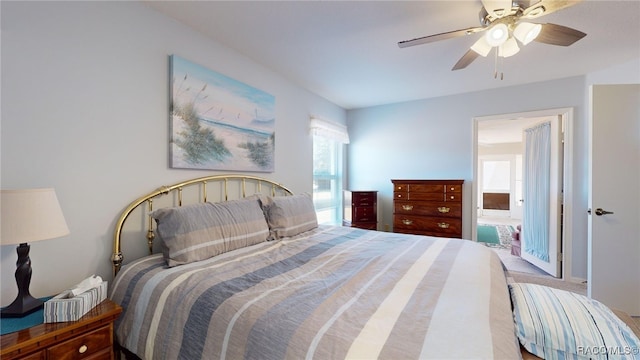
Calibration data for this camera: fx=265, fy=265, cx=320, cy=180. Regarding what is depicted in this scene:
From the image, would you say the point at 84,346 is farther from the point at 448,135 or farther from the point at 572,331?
the point at 448,135

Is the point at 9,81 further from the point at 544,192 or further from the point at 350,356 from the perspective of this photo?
the point at 544,192

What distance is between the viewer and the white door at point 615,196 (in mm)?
2293

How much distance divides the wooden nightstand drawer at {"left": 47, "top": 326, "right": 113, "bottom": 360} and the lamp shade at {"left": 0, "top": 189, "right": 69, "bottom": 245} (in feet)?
1.51

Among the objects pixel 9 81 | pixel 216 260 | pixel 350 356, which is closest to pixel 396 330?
pixel 350 356

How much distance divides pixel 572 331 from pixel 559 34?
5.57ft

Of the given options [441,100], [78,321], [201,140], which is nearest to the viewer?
[78,321]

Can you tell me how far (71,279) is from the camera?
153 cm

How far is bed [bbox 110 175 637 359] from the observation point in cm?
88

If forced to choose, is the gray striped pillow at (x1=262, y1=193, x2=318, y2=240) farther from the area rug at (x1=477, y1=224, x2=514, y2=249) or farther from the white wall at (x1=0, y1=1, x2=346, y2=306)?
the area rug at (x1=477, y1=224, x2=514, y2=249)

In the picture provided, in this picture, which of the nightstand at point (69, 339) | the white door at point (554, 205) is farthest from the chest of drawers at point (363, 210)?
the nightstand at point (69, 339)

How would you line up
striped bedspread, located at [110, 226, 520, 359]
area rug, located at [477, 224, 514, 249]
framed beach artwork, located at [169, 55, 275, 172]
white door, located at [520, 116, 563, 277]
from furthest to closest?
area rug, located at [477, 224, 514, 249] → white door, located at [520, 116, 563, 277] → framed beach artwork, located at [169, 55, 275, 172] → striped bedspread, located at [110, 226, 520, 359]

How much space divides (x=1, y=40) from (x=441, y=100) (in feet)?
14.2

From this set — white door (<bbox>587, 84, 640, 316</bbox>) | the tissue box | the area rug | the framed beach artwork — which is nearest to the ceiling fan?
white door (<bbox>587, 84, 640, 316</bbox>)

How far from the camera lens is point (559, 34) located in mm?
1626
